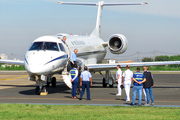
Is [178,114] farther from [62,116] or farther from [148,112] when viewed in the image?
[62,116]

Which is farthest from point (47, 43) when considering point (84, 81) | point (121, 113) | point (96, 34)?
point (96, 34)

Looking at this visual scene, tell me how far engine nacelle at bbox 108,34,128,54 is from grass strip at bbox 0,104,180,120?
44.2 ft

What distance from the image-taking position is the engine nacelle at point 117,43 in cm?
2545

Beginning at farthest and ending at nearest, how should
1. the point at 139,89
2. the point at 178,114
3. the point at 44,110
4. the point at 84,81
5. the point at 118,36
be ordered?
the point at 118,36 < the point at 84,81 < the point at 139,89 < the point at 44,110 < the point at 178,114

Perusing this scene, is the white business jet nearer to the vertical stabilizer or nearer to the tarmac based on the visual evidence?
the tarmac

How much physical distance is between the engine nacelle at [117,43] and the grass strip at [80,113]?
13.5m

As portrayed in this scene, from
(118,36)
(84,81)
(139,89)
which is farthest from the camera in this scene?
(118,36)

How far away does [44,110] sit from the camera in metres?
11.6

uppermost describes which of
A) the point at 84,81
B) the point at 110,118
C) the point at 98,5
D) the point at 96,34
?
the point at 98,5

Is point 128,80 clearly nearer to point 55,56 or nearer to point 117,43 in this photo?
point 55,56

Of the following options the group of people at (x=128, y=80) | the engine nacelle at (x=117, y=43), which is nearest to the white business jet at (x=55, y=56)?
the engine nacelle at (x=117, y=43)

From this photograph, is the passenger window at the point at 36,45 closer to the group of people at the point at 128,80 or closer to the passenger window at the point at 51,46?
the passenger window at the point at 51,46

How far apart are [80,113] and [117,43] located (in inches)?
614

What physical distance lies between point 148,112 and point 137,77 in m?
2.83
